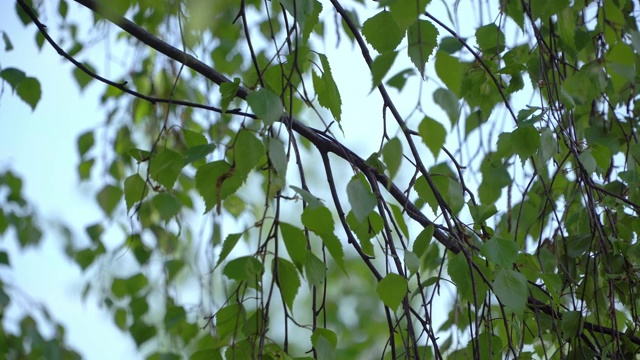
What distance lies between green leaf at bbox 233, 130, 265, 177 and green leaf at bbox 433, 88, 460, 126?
0.49 ft

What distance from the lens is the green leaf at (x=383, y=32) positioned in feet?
2.15

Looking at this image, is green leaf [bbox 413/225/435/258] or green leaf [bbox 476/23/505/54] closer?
green leaf [bbox 413/225/435/258]

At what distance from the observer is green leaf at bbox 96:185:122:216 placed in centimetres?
178

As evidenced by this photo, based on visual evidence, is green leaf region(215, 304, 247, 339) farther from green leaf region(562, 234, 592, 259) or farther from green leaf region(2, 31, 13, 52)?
green leaf region(2, 31, 13, 52)

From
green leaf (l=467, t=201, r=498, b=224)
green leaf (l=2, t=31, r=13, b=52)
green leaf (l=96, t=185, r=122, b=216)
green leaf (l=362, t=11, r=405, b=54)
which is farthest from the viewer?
green leaf (l=96, t=185, r=122, b=216)

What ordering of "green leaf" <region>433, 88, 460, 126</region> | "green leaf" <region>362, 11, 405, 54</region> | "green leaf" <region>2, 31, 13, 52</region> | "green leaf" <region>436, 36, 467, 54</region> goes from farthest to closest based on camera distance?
"green leaf" <region>2, 31, 13, 52</region> → "green leaf" <region>436, 36, 467, 54</region> → "green leaf" <region>362, 11, 405, 54</region> → "green leaf" <region>433, 88, 460, 126</region>

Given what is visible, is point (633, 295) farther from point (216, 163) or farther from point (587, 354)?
point (216, 163)

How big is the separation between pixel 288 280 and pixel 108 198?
3.90 ft

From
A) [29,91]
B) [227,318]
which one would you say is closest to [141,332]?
[29,91]

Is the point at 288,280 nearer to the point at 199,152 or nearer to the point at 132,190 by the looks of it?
the point at 199,152

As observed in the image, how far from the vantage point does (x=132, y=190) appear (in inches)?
37.0

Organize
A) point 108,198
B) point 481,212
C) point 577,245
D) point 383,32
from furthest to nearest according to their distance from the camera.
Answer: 1. point 108,198
2. point 577,245
3. point 481,212
4. point 383,32

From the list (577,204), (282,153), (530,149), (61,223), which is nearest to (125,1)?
(282,153)

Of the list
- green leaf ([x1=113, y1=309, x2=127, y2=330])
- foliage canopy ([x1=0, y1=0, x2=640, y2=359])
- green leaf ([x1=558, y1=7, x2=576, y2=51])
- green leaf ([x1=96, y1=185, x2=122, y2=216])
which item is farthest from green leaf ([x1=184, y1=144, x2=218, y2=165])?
green leaf ([x1=113, y1=309, x2=127, y2=330])
